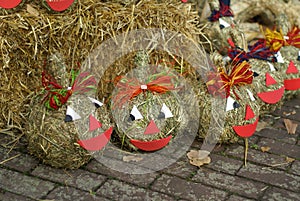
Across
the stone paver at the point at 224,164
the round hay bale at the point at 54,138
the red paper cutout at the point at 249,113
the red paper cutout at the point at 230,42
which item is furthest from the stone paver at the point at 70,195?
the red paper cutout at the point at 230,42

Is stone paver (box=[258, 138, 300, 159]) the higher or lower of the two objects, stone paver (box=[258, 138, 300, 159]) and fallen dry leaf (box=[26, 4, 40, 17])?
the lower

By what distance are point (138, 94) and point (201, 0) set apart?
217cm

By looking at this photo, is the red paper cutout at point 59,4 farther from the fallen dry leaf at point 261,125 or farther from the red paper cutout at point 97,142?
the fallen dry leaf at point 261,125

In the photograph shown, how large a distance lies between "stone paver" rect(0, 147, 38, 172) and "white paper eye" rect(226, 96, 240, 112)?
61.4 inches

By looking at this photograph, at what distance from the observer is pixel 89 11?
14.0 ft

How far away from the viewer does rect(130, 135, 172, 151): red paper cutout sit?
4078mm

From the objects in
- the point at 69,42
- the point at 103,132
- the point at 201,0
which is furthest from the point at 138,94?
the point at 201,0

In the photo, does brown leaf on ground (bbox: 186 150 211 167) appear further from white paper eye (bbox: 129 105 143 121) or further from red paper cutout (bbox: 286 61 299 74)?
red paper cutout (bbox: 286 61 299 74)

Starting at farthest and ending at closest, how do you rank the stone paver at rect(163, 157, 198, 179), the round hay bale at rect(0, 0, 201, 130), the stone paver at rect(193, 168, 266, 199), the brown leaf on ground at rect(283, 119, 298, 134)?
1. the brown leaf on ground at rect(283, 119, 298, 134)
2. the round hay bale at rect(0, 0, 201, 130)
3. the stone paver at rect(163, 157, 198, 179)
4. the stone paver at rect(193, 168, 266, 199)

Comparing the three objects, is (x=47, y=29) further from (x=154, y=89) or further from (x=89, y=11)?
(x=154, y=89)

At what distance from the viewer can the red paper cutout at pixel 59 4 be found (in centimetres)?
409

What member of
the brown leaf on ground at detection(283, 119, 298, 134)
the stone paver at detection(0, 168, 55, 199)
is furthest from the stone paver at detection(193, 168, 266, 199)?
the stone paver at detection(0, 168, 55, 199)

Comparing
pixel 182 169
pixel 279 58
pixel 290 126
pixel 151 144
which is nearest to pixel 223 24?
pixel 279 58

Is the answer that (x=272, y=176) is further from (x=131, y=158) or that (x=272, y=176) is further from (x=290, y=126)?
(x=131, y=158)
